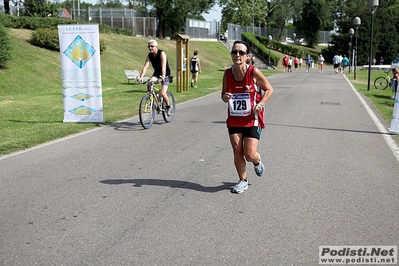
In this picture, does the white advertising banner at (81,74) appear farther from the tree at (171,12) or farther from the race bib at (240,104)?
the tree at (171,12)

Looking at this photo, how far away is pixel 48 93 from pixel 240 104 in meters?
16.8

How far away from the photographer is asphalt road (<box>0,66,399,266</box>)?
4.35 m

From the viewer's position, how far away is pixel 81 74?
12.4 meters

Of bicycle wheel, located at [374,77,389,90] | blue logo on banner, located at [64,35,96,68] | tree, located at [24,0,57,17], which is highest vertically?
tree, located at [24,0,57,17]

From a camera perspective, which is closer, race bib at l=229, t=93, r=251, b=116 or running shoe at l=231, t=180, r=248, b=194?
race bib at l=229, t=93, r=251, b=116

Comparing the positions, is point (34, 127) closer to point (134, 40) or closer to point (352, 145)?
point (352, 145)

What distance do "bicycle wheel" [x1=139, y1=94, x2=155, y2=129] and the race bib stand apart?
5.47 metres

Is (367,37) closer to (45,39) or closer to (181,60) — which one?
(45,39)

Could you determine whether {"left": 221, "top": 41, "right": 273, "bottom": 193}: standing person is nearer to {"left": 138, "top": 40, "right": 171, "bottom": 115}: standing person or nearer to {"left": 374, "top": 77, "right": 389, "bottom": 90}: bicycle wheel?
{"left": 138, "top": 40, "right": 171, "bottom": 115}: standing person

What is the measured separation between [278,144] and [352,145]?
141 cm

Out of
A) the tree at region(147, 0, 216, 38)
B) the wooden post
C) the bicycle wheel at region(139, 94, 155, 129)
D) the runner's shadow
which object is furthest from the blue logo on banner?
the tree at region(147, 0, 216, 38)

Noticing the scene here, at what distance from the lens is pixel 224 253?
14.0 feet

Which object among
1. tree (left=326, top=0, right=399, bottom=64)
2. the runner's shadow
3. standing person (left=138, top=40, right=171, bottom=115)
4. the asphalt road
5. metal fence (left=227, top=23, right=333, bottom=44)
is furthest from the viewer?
tree (left=326, top=0, right=399, bottom=64)

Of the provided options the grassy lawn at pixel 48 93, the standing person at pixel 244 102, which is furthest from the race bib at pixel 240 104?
the grassy lawn at pixel 48 93
